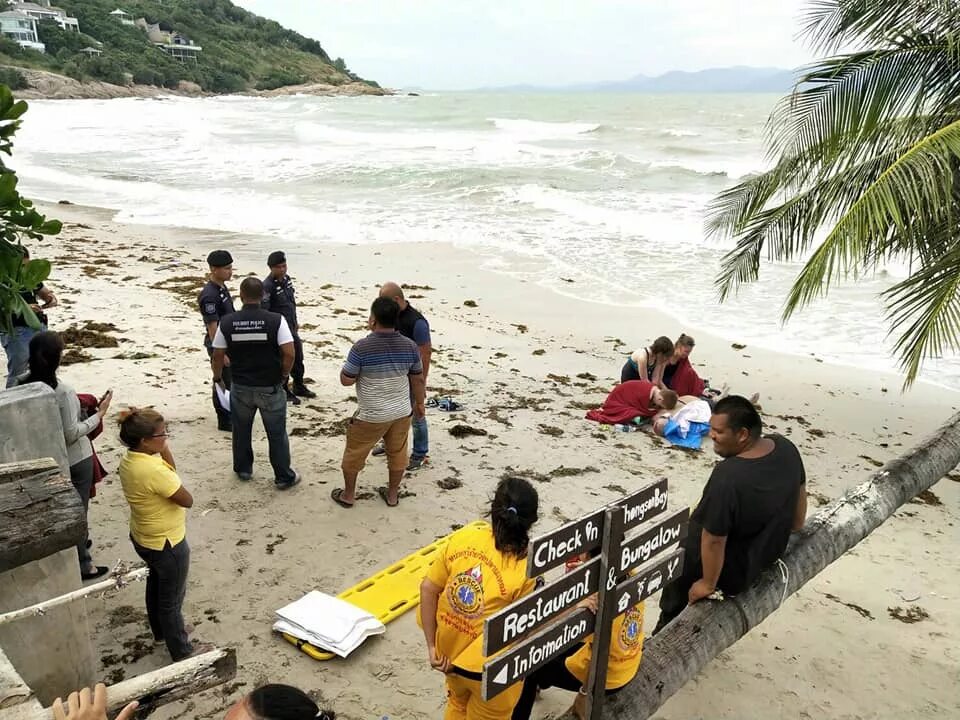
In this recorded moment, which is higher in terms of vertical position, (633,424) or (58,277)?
(58,277)

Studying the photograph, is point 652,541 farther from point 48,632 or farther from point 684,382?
point 684,382

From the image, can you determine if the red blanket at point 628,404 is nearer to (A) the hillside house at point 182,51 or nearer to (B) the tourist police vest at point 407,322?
(B) the tourist police vest at point 407,322

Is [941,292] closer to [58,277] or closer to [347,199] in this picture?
[58,277]

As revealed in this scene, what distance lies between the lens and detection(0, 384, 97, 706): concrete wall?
2.82 m

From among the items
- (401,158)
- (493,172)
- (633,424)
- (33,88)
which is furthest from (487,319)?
(33,88)

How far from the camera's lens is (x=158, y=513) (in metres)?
3.69

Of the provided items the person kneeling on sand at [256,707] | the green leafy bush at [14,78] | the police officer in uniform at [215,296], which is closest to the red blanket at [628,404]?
the police officer in uniform at [215,296]

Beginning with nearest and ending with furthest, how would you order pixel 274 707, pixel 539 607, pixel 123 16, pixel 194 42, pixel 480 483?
pixel 274 707 < pixel 539 607 < pixel 480 483 < pixel 123 16 < pixel 194 42

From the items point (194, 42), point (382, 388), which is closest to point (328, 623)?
point (382, 388)

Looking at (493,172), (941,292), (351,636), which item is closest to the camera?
(351,636)

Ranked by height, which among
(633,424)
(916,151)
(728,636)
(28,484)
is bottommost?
(633,424)

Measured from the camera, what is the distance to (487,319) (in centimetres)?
1257

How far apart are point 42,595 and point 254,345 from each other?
2840 millimetres

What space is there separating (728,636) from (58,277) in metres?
12.7
